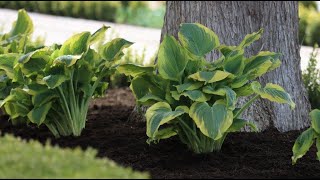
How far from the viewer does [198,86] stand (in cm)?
432

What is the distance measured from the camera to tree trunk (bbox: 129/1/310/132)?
211 inches

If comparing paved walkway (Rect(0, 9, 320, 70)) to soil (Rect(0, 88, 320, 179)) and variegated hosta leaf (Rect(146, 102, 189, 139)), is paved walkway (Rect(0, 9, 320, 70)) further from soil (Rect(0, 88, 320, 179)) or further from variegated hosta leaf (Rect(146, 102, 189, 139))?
variegated hosta leaf (Rect(146, 102, 189, 139))

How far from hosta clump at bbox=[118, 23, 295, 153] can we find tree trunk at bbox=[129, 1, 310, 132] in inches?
33.8

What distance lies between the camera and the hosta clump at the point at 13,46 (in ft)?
16.0

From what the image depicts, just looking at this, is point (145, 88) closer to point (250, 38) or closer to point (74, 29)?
point (250, 38)

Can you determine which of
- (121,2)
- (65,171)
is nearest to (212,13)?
(65,171)

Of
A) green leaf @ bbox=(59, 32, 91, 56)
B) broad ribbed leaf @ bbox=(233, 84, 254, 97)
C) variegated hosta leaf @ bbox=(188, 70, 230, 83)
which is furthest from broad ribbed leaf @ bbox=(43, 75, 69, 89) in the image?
broad ribbed leaf @ bbox=(233, 84, 254, 97)

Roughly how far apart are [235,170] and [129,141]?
0.94 m

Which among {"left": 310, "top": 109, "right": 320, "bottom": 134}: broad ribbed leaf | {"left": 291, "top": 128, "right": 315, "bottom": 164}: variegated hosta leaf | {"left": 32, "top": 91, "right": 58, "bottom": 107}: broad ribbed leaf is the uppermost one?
{"left": 310, "top": 109, "right": 320, "bottom": 134}: broad ribbed leaf

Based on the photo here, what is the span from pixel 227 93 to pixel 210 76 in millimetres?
Result: 141

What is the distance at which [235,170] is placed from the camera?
13.7 feet

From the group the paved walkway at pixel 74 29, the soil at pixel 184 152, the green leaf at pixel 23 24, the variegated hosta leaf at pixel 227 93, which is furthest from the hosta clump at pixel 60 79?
the paved walkway at pixel 74 29

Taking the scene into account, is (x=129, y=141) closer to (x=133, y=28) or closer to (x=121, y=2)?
(x=133, y=28)

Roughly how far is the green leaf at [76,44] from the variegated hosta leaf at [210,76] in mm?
902
